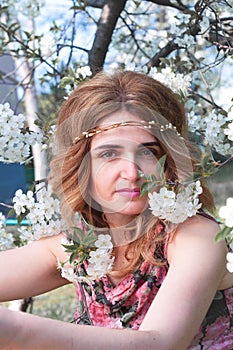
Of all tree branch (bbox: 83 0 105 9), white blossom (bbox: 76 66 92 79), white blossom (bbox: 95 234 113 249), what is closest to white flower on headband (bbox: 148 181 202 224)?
white blossom (bbox: 95 234 113 249)

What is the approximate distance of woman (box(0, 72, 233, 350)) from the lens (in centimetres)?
147

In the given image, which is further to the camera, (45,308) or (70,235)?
(45,308)

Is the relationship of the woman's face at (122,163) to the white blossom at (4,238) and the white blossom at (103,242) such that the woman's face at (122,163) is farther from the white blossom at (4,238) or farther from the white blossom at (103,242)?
the white blossom at (4,238)

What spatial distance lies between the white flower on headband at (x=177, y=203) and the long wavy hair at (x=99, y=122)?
6.9 inches

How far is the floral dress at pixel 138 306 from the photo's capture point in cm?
166

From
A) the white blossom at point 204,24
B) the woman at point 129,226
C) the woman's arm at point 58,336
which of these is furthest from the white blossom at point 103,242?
the white blossom at point 204,24

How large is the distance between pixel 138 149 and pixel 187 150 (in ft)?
0.51

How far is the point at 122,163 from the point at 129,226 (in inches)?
8.0

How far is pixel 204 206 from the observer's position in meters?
1.74

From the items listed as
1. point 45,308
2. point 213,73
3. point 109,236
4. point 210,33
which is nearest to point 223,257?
point 109,236

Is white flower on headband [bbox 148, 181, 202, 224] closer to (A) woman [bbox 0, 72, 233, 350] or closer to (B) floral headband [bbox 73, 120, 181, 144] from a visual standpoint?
(A) woman [bbox 0, 72, 233, 350]

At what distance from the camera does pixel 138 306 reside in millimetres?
1663

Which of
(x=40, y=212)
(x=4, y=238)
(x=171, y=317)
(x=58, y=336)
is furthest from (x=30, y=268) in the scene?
(x=58, y=336)

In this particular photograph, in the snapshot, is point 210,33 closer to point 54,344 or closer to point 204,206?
point 204,206
